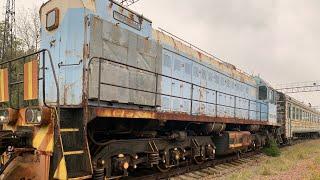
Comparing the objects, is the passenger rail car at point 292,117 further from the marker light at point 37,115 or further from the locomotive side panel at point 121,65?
the marker light at point 37,115

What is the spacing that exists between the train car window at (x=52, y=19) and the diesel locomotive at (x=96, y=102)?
2cm

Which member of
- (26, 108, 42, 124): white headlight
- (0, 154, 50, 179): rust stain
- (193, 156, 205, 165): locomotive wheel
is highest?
(26, 108, 42, 124): white headlight

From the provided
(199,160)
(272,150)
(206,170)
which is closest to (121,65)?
(206,170)

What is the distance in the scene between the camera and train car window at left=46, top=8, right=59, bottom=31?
773 centimetres

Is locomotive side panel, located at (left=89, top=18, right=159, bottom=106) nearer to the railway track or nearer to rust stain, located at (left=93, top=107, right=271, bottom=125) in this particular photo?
rust stain, located at (left=93, top=107, right=271, bottom=125)

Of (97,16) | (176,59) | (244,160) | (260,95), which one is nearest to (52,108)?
(97,16)

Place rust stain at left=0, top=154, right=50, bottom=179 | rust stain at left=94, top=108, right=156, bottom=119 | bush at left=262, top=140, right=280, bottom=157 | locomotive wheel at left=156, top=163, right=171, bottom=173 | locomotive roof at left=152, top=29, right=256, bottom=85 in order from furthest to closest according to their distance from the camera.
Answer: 1. bush at left=262, top=140, right=280, bottom=157
2. locomotive roof at left=152, top=29, right=256, bottom=85
3. locomotive wheel at left=156, top=163, right=171, bottom=173
4. rust stain at left=94, top=108, right=156, bottom=119
5. rust stain at left=0, top=154, right=50, bottom=179

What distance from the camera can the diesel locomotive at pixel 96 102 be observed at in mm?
6418

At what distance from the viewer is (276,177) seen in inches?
394

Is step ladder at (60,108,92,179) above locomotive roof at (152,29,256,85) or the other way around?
the other way around

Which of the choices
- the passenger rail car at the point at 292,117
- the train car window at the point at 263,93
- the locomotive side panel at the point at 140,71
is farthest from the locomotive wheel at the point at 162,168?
the passenger rail car at the point at 292,117

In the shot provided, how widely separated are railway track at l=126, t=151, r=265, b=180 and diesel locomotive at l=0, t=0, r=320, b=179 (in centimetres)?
26

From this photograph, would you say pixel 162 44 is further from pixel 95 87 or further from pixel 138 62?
pixel 95 87

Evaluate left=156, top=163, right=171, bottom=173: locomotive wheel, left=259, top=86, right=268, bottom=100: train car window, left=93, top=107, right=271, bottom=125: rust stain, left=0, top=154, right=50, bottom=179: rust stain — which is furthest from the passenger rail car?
left=0, top=154, right=50, bottom=179: rust stain
